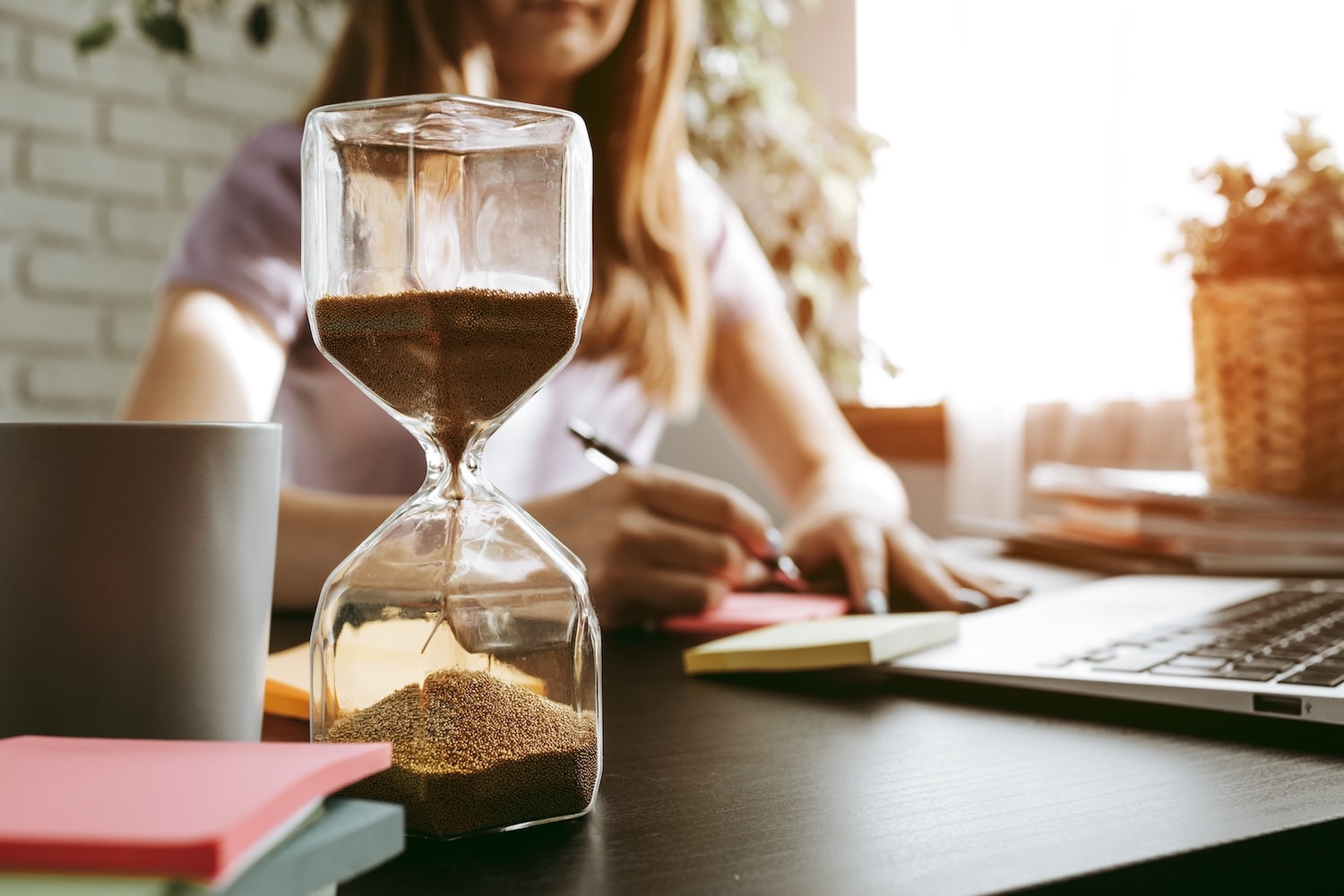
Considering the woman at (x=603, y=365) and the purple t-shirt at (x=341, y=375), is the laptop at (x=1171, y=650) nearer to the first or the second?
the woman at (x=603, y=365)

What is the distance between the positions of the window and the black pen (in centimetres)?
96

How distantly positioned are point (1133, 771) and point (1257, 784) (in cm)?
4

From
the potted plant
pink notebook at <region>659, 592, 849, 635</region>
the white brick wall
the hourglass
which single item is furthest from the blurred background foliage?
the hourglass

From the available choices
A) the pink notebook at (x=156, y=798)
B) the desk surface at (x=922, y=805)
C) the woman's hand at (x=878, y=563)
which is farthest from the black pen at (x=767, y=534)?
the pink notebook at (x=156, y=798)

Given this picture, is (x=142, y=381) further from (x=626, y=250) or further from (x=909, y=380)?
(x=909, y=380)

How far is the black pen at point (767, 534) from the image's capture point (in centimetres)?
88

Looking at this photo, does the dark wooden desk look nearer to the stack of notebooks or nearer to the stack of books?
the stack of notebooks

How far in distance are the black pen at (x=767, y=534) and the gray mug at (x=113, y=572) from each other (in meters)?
0.45

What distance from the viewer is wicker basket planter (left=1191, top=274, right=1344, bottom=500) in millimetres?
1259

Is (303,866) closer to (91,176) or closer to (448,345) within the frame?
(448,345)

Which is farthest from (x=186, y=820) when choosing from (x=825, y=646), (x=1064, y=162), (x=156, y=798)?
(x=1064, y=162)

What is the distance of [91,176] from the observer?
2434 mm

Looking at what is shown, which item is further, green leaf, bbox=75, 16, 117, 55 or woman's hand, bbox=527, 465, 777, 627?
green leaf, bbox=75, 16, 117, 55

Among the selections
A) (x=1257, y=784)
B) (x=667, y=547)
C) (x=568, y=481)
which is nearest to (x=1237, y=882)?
(x=1257, y=784)
